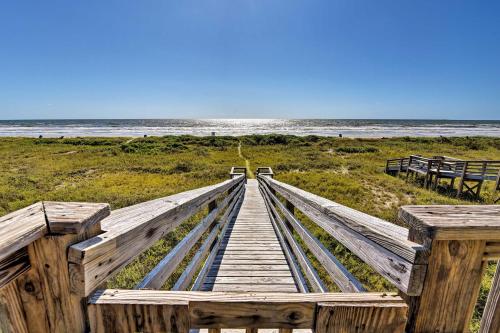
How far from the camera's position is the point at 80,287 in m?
0.87

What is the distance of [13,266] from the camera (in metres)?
0.76

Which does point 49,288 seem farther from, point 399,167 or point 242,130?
point 242,130

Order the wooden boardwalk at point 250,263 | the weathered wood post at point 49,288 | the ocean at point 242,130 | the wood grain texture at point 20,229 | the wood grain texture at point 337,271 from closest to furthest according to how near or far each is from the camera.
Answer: the wood grain texture at point 20,229 < the weathered wood post at point 49,288 < the wood grain texture at point 337,271 < the wooden boardwalk at point 250,263 < the ocean at point 242,130

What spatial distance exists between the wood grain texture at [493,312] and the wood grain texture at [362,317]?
0.38m

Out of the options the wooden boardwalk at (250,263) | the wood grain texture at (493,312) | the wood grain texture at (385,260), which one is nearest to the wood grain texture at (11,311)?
the wood grain texture at (385,260)

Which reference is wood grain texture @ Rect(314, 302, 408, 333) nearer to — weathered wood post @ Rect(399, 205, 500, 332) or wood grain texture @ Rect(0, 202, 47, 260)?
weathered wood post @ Rect(399, 205, 500, 332)

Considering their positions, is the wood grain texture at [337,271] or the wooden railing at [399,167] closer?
the wood grain texture at [337,271]

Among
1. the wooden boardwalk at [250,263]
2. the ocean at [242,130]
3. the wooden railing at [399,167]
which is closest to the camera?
the wooden boardwalk at [250,263]

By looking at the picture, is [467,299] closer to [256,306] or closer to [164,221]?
[256,306]

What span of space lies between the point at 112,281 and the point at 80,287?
387 cm

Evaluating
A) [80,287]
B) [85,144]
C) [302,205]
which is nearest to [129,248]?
[80,287]

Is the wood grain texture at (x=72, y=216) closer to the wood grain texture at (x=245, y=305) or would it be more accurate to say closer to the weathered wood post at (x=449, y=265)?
the wood grain texture at (x=245, y=305)

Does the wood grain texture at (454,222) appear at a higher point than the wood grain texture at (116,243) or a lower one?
higher

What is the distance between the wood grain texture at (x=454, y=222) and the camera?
2.74 feet
